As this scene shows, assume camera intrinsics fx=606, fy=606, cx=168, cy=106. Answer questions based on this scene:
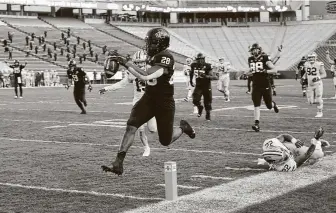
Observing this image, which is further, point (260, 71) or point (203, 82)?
point (203, 82)

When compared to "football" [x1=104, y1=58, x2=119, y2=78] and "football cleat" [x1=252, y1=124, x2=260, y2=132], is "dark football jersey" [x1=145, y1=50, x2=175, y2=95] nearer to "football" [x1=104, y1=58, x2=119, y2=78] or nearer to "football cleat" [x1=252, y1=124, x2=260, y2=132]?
"football" [x1=104, y1=58, x2=119, y2=78]

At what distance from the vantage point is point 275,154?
7.92 m

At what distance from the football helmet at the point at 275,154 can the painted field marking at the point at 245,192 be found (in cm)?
18

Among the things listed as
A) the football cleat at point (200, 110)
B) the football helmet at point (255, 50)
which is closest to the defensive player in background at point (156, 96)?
the football helmet at point (255, 50)

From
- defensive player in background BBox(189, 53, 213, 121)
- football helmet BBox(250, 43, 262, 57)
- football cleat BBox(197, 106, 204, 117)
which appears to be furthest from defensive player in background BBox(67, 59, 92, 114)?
football helmet BBox(250, 43, 262, 57)

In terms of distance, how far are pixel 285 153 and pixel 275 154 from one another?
148 mm

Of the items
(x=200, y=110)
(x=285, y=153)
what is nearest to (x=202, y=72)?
(x=200, y=110)

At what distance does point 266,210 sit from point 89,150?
5.22 m

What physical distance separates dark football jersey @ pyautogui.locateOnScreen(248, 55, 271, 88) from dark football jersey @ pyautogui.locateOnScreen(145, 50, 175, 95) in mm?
5383

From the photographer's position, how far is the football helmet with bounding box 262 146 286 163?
26.0ft

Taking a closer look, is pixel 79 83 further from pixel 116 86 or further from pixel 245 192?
pixel 245 192

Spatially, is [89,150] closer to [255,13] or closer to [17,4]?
[17,4]

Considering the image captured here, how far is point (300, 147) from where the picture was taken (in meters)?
8.38

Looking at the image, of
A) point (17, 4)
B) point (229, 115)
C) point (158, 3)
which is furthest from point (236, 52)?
point (229, 115)
